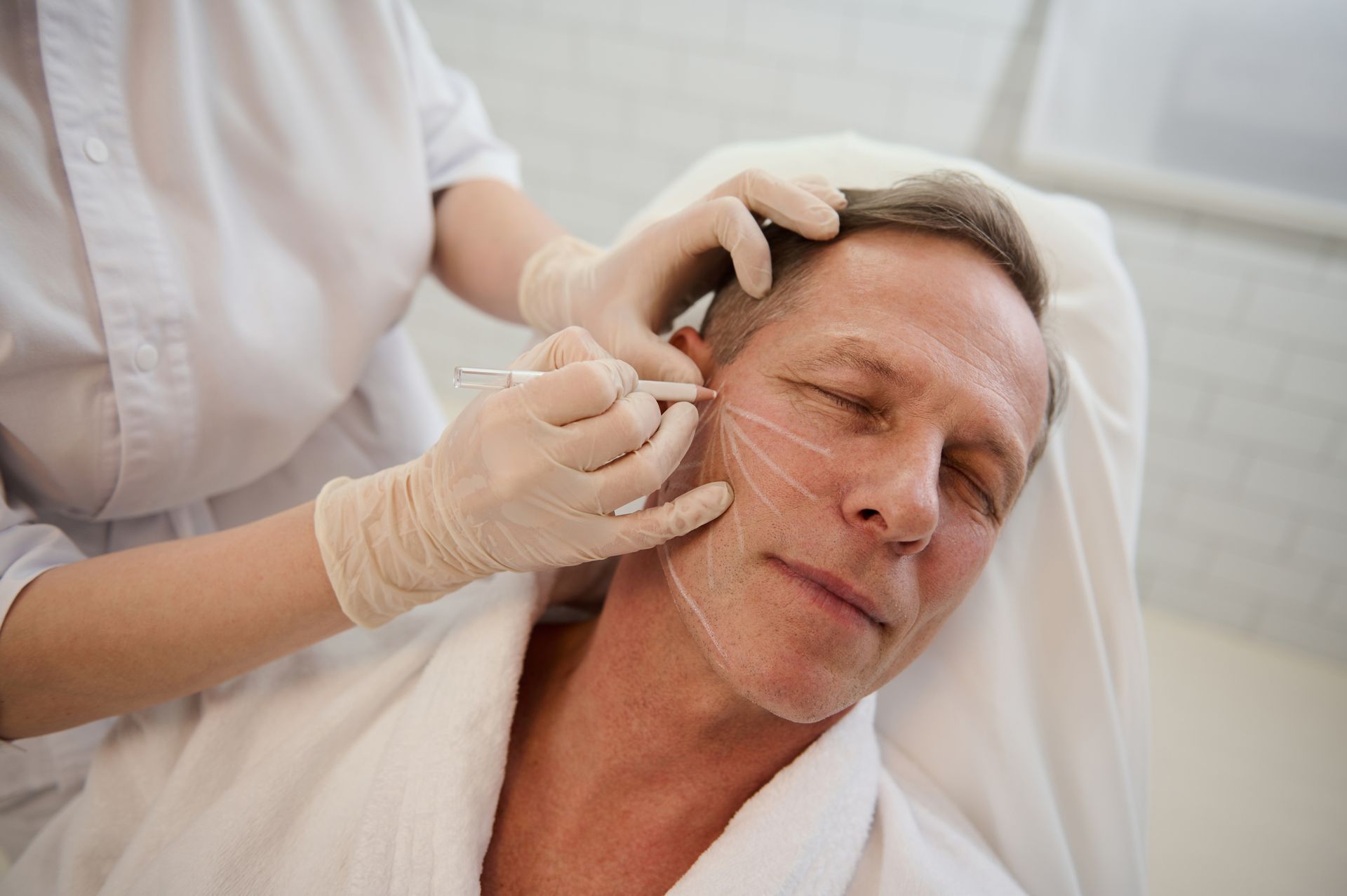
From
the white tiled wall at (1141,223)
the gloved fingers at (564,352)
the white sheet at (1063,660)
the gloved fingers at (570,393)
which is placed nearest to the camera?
the gloved fingers at (570,393)

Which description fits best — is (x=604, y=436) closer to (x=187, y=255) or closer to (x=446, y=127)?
(x=187, y=255)

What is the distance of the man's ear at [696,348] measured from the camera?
3.92ft

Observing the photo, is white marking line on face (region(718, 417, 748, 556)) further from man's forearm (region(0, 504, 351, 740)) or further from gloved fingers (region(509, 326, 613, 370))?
man's forearm (region(0, 504, 351, 740))

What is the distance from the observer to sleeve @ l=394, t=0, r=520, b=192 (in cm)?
152

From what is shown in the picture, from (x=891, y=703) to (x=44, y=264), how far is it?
4.40ft

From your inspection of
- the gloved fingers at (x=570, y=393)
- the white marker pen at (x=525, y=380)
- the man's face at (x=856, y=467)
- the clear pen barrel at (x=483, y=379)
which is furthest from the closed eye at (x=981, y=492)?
the clear pen barrel at (x=483, y=379)

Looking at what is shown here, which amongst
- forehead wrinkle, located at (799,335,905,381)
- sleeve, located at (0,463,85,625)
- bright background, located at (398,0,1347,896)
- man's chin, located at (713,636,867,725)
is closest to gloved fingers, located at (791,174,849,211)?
forehead wrinkle, located at (799,335,905,381)

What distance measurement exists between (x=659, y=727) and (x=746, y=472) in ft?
1.22

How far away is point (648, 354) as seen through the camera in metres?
1.18

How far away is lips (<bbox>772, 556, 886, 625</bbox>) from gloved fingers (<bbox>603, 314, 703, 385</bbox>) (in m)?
0.29

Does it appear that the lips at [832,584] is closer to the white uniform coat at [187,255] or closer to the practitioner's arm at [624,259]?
the practitioner's arm at [624,259]

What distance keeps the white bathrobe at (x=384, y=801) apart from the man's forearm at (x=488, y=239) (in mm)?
542

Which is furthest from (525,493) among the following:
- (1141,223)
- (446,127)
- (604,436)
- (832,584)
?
(1141,223)

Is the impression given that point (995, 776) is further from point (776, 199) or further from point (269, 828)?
point (269, 828)
